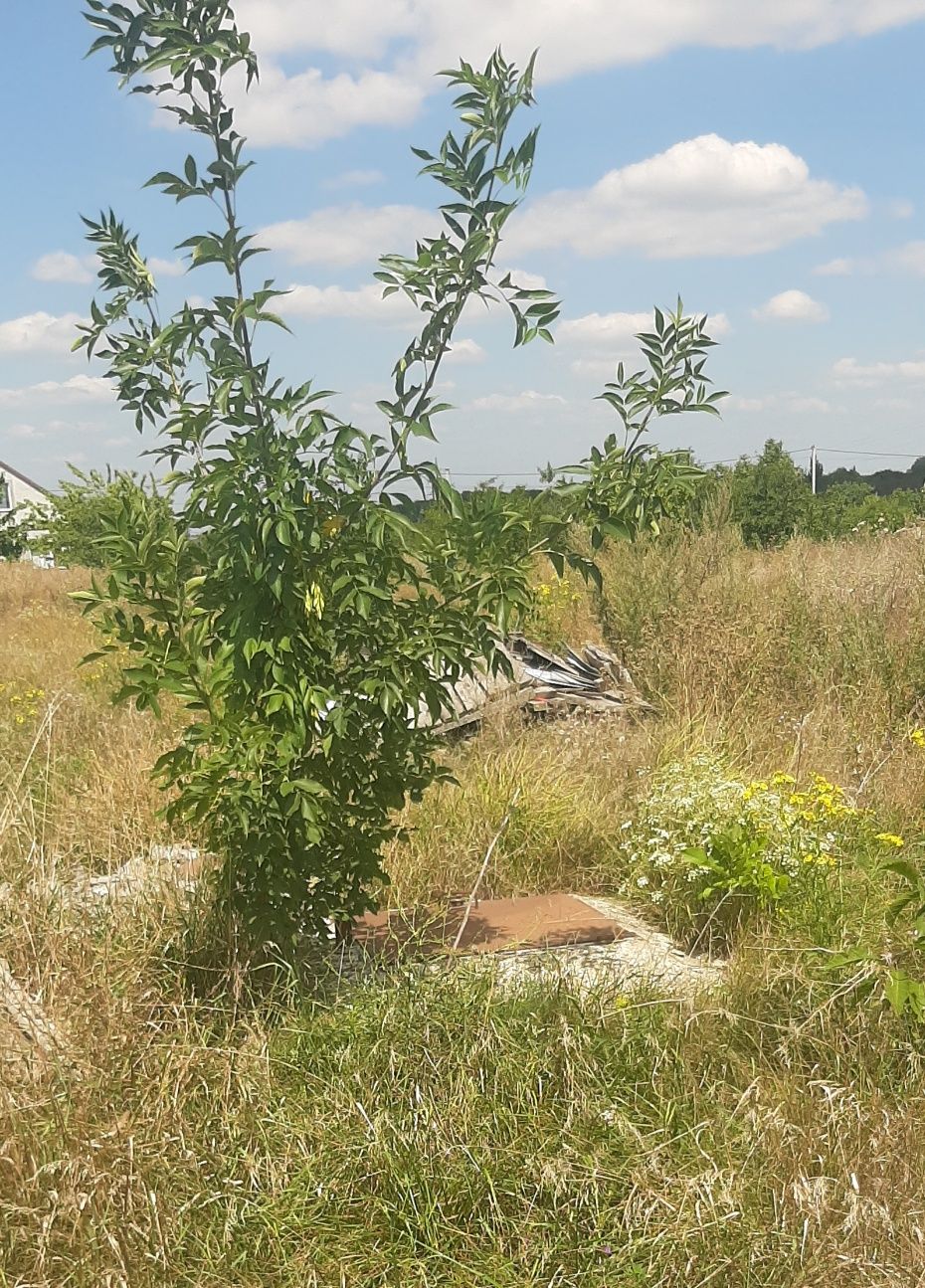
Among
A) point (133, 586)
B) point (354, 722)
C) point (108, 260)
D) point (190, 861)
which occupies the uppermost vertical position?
point (108, 260)

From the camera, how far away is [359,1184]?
8.36ft

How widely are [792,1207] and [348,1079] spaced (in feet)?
3.38

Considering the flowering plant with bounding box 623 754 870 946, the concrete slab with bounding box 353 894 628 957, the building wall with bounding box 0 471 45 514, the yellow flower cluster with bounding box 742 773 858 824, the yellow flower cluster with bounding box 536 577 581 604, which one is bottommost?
the concrete slab with bounding box 353 894 628 957

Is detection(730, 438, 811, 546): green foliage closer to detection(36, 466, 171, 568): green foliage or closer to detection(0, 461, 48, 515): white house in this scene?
detection(36, 466, 171, 568): green foliage

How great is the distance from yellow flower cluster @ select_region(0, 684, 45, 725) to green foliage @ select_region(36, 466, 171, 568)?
992 mm

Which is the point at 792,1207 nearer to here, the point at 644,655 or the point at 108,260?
the point at 108,260

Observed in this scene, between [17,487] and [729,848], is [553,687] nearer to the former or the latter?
[729,848]

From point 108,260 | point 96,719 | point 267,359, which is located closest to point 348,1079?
point 267,359

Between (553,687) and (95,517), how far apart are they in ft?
15.9

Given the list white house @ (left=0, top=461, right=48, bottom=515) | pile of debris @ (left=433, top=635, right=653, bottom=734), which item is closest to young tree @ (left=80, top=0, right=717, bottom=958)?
pile of debris @ (left=433, top=635, right=653, bottom=734)

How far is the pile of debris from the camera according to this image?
6930 millimetres

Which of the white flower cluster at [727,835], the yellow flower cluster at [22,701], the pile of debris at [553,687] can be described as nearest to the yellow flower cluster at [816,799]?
the white flower cluster at [727,835]

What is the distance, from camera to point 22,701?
295 inches

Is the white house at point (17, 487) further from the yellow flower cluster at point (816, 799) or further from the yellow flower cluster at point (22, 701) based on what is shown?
the yellow flower cluster at point (816, 799)
